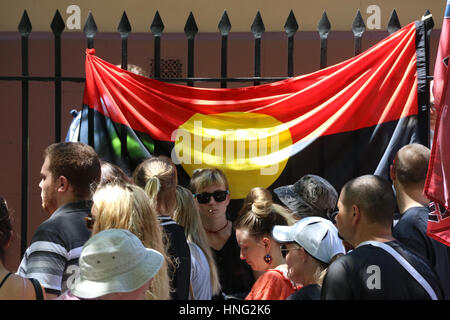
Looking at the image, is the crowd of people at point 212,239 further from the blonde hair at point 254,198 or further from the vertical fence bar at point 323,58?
the vertical fence bar at point 323,58

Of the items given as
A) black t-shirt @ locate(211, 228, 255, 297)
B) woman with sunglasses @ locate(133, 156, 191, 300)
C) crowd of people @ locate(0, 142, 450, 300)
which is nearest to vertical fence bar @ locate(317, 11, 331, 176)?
crowd of people @ locate(0, 142, 450, 300)

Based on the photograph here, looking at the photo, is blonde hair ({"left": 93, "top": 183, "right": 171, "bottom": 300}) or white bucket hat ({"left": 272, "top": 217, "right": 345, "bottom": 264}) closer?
blonde hair ({"left": 93, "top": 183, "right": 171, "bottom": 300})

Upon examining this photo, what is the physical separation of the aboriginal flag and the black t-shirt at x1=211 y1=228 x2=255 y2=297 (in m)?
0.42

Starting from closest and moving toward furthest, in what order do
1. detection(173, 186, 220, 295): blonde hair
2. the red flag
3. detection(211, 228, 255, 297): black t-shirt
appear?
the red flag, detection(173, 186, 220, 295): blonde hair, detection(211, 228, 255, 297): black t-shirt

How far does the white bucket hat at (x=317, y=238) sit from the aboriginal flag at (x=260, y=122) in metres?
1.39

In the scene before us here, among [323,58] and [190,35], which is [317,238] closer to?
[323,58]

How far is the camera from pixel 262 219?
395 centimetres

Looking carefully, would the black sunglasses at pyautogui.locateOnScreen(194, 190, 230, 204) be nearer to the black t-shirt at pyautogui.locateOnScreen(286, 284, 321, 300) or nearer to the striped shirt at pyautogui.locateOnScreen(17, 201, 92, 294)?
the striped shirt at pyautogui.locateOnScreen(17, 201, 92, 294)

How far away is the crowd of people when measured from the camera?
2.75 m

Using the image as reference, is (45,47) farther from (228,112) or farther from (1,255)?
(1,255)

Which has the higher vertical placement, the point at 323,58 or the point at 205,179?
the point at 323,58

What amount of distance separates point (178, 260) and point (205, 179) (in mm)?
1166

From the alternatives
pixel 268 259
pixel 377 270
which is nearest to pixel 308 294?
pixel 377 270

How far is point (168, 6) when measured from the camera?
7254 millimetres
